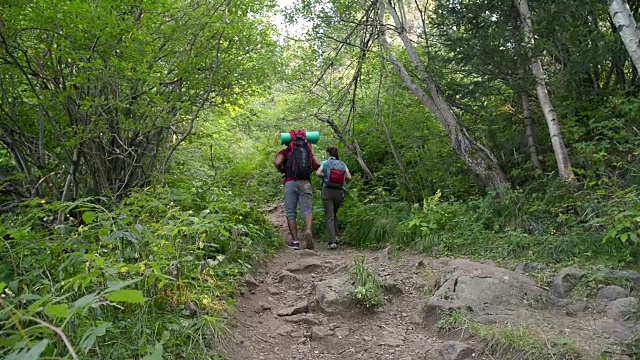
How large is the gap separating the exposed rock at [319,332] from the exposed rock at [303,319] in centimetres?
13

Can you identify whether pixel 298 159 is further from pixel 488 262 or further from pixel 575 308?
pixel 575 308

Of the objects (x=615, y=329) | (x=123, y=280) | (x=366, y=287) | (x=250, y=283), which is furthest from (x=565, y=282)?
(x=123, y=280)

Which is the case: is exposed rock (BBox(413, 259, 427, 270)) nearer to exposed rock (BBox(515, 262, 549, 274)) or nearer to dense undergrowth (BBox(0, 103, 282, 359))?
exposed rock (BBox(515, 262, 549, 274))

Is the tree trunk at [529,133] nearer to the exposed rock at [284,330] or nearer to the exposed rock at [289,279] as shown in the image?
the exposed rock at [289,279]

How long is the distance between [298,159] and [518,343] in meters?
4.94

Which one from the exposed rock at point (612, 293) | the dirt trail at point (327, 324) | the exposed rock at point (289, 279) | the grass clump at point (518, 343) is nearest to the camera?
the grass clump at point (518, 343)

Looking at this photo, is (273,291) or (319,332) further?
(273,291)

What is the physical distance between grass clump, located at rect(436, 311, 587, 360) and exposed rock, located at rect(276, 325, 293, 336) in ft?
5.14

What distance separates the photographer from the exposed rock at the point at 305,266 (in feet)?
20.3

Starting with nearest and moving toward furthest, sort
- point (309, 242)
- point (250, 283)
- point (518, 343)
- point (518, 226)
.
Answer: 1. point (518, 343)
2. point (250, 283)
3. point (518, 226)
4. point (309, 242)

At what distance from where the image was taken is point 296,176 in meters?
7.80

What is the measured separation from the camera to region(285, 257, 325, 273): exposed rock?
6.19m

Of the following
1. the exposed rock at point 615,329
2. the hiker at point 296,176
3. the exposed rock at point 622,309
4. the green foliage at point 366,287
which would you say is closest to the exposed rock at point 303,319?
the green foliage at point 366,287

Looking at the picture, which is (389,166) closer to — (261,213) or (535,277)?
(261,213)
